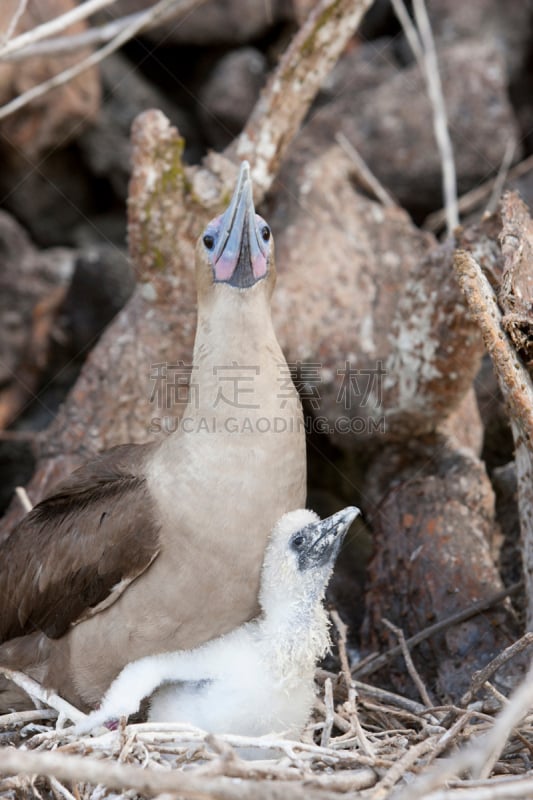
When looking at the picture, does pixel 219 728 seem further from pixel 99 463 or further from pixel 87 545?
pixel 99 463

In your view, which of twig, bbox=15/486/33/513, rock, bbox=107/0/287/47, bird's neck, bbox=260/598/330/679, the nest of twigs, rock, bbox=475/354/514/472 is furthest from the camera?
rock, bbox=107/0/287/47

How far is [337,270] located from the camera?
5777 millimetres

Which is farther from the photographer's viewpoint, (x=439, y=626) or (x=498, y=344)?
(x=439, y=626)

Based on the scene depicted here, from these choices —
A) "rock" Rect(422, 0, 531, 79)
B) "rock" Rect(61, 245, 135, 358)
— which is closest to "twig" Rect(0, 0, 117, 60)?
"rock" Rect(61, 245, 135, 358)

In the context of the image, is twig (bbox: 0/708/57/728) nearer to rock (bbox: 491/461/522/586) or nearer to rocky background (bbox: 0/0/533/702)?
rocky background (bbox: 0/0/533/702)

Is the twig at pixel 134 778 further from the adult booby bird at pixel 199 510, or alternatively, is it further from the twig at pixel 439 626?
the twig at pixel 439 626

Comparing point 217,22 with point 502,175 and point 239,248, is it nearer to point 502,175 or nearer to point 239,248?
point 502,175

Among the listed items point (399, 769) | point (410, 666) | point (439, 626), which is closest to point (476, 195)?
point (439, 626)

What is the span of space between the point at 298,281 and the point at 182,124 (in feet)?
6.57

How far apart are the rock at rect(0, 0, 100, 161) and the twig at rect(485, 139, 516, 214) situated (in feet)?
8.31

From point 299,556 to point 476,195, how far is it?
3.77 m

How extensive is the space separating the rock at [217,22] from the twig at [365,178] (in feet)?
3.25

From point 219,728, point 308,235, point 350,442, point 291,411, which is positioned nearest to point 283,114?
point 308,235

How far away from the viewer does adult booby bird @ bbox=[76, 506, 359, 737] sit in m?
3.44
